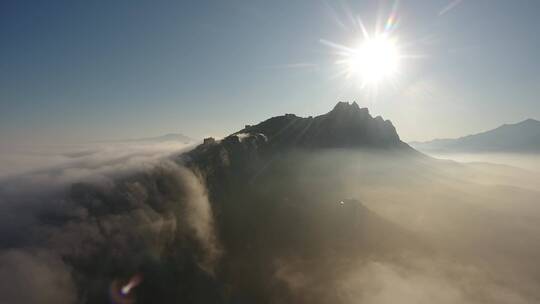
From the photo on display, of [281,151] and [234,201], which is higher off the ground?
[281,151]

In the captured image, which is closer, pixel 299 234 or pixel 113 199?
pixel 113 199

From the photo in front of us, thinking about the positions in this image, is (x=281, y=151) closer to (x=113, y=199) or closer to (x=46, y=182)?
(x=113, y=199)

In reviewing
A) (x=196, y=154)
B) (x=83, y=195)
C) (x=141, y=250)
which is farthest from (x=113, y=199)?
(x=196, y=154)

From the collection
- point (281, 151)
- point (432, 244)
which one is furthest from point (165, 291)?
point (432, 244)

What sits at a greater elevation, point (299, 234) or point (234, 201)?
point (234, 201)

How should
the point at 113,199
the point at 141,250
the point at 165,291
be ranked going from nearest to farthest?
1. the point at 165,291
2. the point at 141,250
3. the point at 113,199

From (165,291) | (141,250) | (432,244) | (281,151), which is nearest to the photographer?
(165,291)

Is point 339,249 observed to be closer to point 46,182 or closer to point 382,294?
point 382,294

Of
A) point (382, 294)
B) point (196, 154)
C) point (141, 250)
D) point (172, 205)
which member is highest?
point (196, 154)

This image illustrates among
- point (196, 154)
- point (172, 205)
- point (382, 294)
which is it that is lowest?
point (382, 294)
